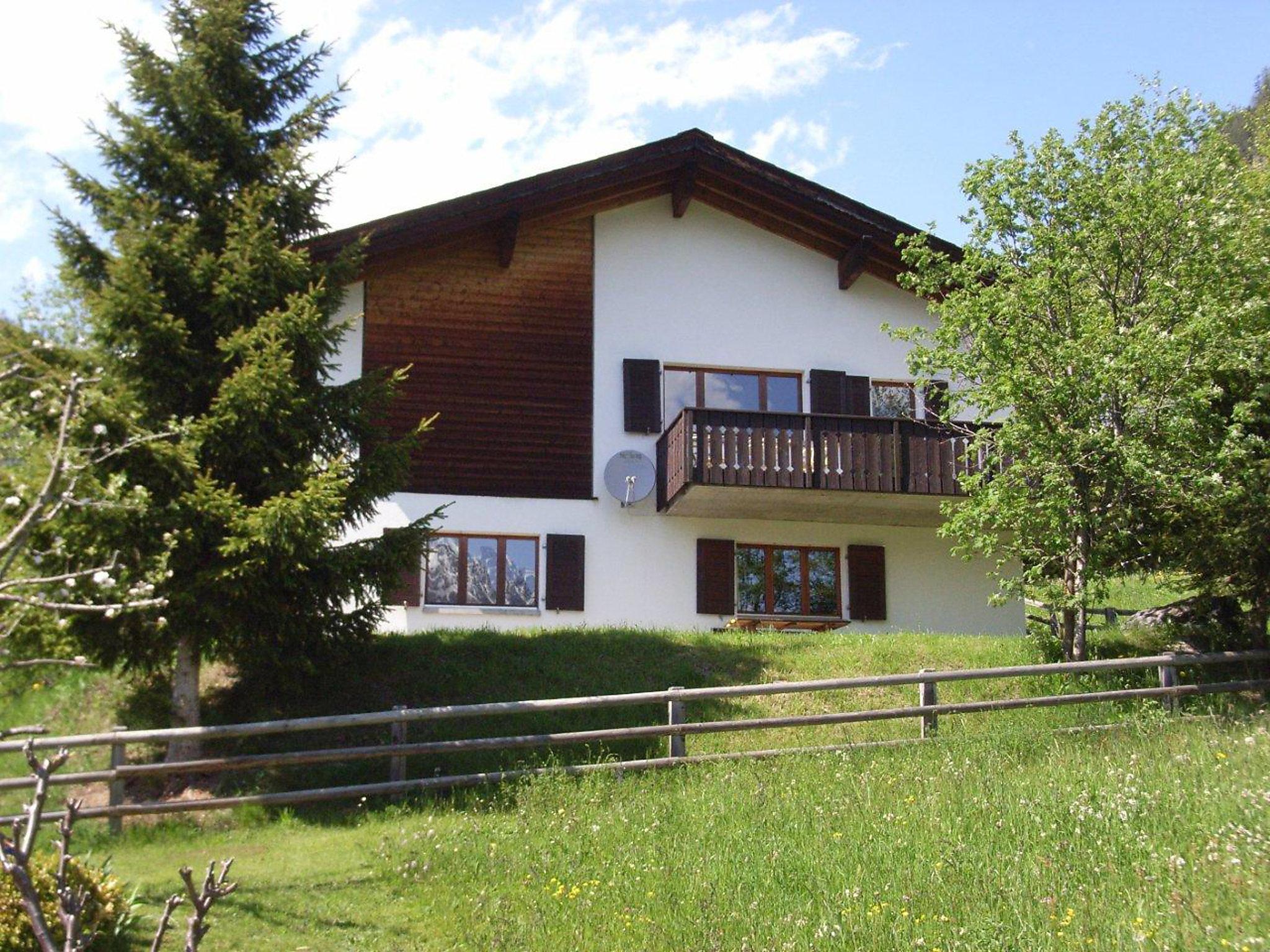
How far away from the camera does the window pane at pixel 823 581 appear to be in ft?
78.0

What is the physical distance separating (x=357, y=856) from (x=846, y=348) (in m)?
15.5

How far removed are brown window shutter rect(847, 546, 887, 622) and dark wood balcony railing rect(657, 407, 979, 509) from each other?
201cm

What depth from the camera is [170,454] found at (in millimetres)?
14219

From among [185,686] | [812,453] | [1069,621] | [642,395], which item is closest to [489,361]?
[642,395]

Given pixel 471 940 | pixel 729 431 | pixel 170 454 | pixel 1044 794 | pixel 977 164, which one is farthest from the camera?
pixel 729 431

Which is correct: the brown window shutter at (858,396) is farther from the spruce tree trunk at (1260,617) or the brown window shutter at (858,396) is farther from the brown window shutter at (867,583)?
the spruce tree trunk at (1260,617)

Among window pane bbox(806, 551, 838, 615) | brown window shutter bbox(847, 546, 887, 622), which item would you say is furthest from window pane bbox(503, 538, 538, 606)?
brown window shutter bbox(847, 546, 887, 622)

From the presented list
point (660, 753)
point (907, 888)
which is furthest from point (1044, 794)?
point (660, 753)

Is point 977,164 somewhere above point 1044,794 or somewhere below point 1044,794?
above

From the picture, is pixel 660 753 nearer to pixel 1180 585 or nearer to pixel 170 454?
pixel 170 454

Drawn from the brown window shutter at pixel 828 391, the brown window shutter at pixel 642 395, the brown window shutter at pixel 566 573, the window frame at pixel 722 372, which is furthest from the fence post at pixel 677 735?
the brown window shutter at pixel 828 391

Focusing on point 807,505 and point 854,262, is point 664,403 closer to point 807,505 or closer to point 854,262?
point 807,505

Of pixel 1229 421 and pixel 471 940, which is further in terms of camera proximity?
pixel 1229 421

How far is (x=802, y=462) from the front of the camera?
21953mm
